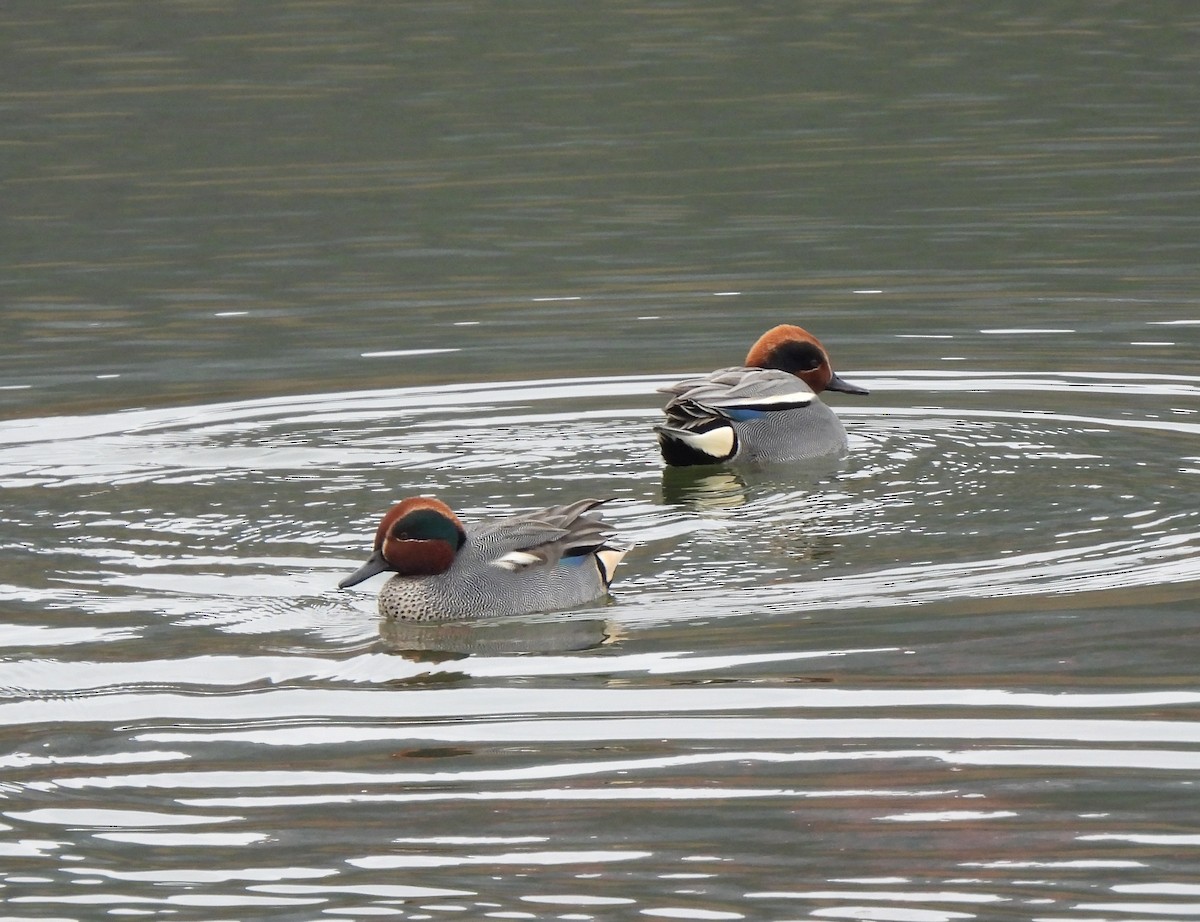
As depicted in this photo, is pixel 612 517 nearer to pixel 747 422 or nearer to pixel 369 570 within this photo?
pixel 747 422

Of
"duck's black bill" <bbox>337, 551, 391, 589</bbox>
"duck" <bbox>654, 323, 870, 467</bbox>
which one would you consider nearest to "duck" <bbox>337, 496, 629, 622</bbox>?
"duck's black bill" <bbox>337, 551, 391, 589</bbox>

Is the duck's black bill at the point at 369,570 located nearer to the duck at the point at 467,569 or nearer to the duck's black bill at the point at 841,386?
the duck at the point at 467,569

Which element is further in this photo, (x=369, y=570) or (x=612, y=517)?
(x=612, y=517)

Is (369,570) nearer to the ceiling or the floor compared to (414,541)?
nearer to the floor

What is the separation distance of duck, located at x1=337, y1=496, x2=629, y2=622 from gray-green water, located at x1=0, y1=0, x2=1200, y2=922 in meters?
0.15

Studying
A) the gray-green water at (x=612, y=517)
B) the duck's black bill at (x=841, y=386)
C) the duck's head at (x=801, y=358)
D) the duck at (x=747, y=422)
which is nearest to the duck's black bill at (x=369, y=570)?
the gray-green water at (x=612, y=517)

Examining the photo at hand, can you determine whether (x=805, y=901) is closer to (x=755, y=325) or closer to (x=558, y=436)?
(x=558, y=436)

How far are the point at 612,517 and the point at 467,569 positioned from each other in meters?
1.61

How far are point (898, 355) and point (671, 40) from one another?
1789cm

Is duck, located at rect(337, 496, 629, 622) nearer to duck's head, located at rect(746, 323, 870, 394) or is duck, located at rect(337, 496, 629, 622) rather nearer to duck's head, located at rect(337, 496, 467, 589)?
duck's head, located at rect(337, 496, 467, 589)

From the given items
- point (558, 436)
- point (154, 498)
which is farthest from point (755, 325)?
point (154, 498)

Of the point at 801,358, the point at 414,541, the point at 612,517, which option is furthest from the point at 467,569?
the point at 801,358

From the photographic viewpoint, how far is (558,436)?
12.6 m

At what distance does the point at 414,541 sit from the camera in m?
9.41
